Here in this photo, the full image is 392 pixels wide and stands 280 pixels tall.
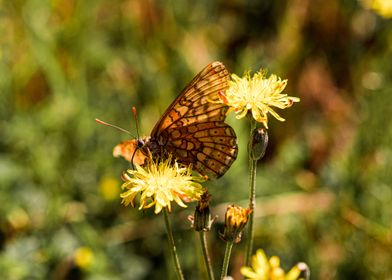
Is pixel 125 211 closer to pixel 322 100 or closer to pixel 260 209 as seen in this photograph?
pixel 260 209

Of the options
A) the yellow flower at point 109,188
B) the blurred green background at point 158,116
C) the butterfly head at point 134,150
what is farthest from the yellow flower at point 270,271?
the yellow flower at point 109,188

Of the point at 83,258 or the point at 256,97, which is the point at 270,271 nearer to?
the point at 256,97

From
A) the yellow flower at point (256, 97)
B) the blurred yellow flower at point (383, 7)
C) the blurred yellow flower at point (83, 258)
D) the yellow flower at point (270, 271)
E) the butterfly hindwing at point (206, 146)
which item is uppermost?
the blurred yellow flower at point (383, 7)

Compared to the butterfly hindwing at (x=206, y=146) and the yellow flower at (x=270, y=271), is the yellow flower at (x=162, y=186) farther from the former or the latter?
the yellow flower at (x=270, y=271)

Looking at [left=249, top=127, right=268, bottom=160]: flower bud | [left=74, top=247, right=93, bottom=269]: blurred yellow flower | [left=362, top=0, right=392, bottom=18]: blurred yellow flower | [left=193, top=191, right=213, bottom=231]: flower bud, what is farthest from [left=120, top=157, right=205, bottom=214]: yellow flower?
[left=362, top=0, right=392, bottom=18]: blurred yellow flower

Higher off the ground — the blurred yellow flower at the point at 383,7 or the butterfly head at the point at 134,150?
the blurred yellow flower at the point at 383,7

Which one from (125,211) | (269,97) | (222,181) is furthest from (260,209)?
(269,97)

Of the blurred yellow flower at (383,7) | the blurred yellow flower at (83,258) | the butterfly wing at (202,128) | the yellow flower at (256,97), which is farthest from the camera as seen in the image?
the blurred yellow flower at (383,7)

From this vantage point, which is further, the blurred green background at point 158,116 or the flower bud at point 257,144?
the blurred green background at point 158,116
